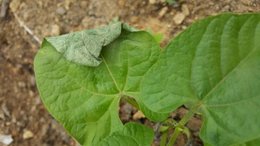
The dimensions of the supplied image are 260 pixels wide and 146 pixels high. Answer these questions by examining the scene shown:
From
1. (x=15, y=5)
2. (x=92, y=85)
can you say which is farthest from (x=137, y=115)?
(x=15, y=5)

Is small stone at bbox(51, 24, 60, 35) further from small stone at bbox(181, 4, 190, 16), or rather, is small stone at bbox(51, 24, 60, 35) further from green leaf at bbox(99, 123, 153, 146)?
green leaf at bbox(99, 123, 153, 146)

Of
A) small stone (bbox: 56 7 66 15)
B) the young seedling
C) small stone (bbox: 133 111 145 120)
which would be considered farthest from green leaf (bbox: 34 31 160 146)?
small stone (bbox: 56 7 66 15)

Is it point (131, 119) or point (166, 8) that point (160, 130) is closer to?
point (131, 119)

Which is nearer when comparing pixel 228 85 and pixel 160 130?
pixel 228 85

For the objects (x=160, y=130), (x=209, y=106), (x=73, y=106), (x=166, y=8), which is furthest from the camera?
(x=166, y=8)

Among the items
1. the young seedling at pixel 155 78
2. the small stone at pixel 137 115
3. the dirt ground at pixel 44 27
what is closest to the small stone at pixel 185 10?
the dirt ground at pixel 44 27

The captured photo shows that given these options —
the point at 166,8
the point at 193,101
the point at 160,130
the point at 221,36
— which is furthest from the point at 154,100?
the point at 166,8
